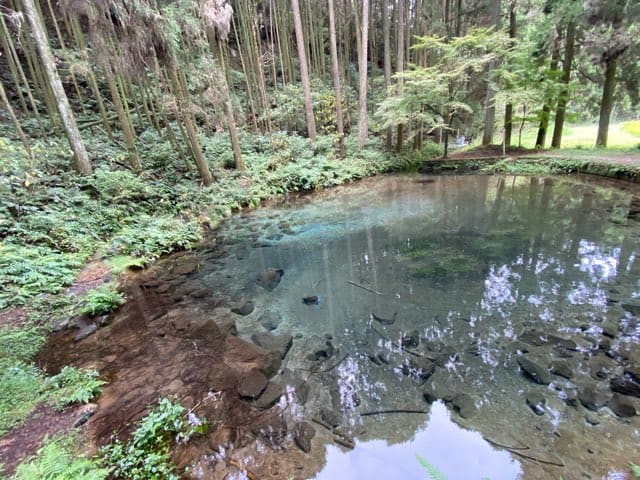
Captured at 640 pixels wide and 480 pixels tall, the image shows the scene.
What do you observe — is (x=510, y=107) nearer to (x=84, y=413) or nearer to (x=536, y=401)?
(x=536, y=401)

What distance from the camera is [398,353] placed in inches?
154

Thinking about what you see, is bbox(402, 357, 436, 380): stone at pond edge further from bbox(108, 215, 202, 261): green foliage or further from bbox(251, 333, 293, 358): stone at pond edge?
bbox(108, 215, 202, 261): green foliage

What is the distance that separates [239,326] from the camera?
4734mm

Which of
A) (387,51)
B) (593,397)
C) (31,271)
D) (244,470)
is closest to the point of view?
(244,470)

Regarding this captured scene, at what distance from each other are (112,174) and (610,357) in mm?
10833

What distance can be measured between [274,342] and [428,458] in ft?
7.59

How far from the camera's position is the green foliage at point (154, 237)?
6941 mm

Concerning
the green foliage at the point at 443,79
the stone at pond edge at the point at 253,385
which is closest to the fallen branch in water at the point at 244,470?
the stone at pond edge at the point at 253,385

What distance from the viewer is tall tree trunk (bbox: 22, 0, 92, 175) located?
21.5 feet

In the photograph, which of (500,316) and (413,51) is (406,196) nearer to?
(500,316)

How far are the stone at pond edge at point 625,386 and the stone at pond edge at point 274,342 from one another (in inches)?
143

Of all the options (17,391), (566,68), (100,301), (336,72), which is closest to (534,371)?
(17,391)

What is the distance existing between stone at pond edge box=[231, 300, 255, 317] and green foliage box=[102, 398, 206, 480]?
199cm

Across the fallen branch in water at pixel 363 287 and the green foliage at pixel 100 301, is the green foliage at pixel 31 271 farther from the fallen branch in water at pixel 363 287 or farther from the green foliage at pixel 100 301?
the fallen branch in water at pixel 363 287
